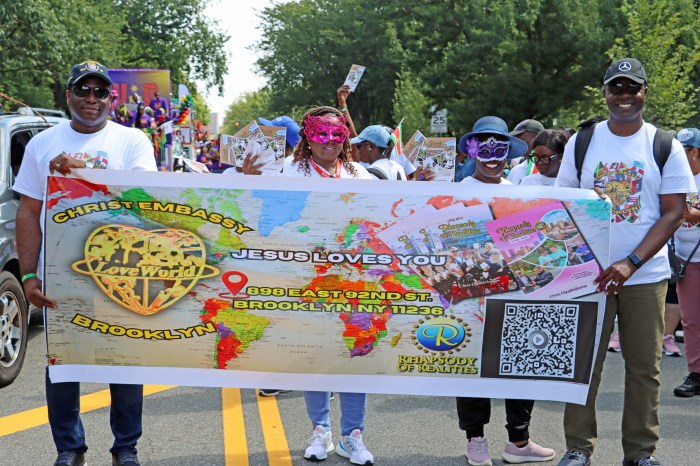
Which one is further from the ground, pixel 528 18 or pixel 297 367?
pixel 528 18

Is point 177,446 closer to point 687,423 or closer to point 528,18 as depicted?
point 687,423

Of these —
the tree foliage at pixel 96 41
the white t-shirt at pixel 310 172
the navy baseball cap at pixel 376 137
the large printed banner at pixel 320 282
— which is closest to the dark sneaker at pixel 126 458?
the large printed banner at pixel 320 282

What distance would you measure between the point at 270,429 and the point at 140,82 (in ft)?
82.1

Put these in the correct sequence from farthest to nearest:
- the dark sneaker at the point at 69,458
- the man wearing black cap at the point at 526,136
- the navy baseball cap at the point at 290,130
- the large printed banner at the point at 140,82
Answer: the large printed banner at the point at 140,82, the man wearing black cap at the point at 526,136, the navy baseball cap at the point at 290,130, the dark sneaker at the point at 69,458

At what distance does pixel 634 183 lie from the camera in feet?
16.5

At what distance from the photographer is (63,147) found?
4910 millimetres

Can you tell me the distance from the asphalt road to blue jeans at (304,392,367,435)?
8.6 inches

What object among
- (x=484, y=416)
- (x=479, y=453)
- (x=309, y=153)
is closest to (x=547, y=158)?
(x=309, y=153)

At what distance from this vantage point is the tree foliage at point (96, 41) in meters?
23.1

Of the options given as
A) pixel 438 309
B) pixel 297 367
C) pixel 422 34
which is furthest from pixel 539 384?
pixel 422 34

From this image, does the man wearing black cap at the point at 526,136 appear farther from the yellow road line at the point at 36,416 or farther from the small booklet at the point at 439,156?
the yellow road line at the point at 36,416

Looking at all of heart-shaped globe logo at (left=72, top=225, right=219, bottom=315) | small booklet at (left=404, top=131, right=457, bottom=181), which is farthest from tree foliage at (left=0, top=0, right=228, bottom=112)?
heart-shaped globe logo at (left=72, top=225, right=219, bottom=315)

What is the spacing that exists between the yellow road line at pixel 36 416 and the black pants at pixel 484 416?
2778 mm

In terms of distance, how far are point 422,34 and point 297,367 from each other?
35.8m
